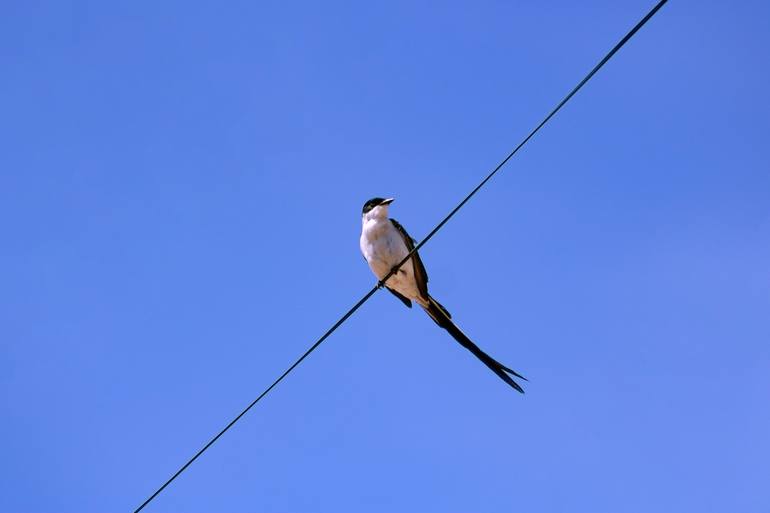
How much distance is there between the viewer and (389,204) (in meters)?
7.88

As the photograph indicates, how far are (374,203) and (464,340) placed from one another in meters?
1.55

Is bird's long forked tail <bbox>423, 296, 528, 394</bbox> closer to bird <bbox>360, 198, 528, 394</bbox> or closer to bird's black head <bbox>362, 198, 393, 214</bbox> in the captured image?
bird <bbox>360, 198, 528, 394</bbox>

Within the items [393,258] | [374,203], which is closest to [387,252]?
[393,258]

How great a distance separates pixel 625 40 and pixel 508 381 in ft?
11.2

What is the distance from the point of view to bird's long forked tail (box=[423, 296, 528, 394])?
6699 millimetres

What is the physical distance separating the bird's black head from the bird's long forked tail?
0.86 metres

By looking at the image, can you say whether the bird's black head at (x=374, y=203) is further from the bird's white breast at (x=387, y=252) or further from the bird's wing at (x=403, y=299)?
the bird's wing at (x=403, y=299)

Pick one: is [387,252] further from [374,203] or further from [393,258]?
[374,203]

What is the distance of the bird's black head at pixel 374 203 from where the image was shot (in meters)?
7.86

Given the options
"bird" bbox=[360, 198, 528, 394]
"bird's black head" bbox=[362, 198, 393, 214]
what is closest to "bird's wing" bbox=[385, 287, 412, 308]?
"bird" bbox=[360, 198, 528, 394]

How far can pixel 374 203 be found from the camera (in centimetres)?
817

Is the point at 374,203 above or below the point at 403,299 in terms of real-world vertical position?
above

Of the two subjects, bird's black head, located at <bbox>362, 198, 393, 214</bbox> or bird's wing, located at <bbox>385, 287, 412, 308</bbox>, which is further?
bird's wing, located at <bbox>385, 287, 412, 308</bbox>

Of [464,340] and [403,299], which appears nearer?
Answer: [464,340]
